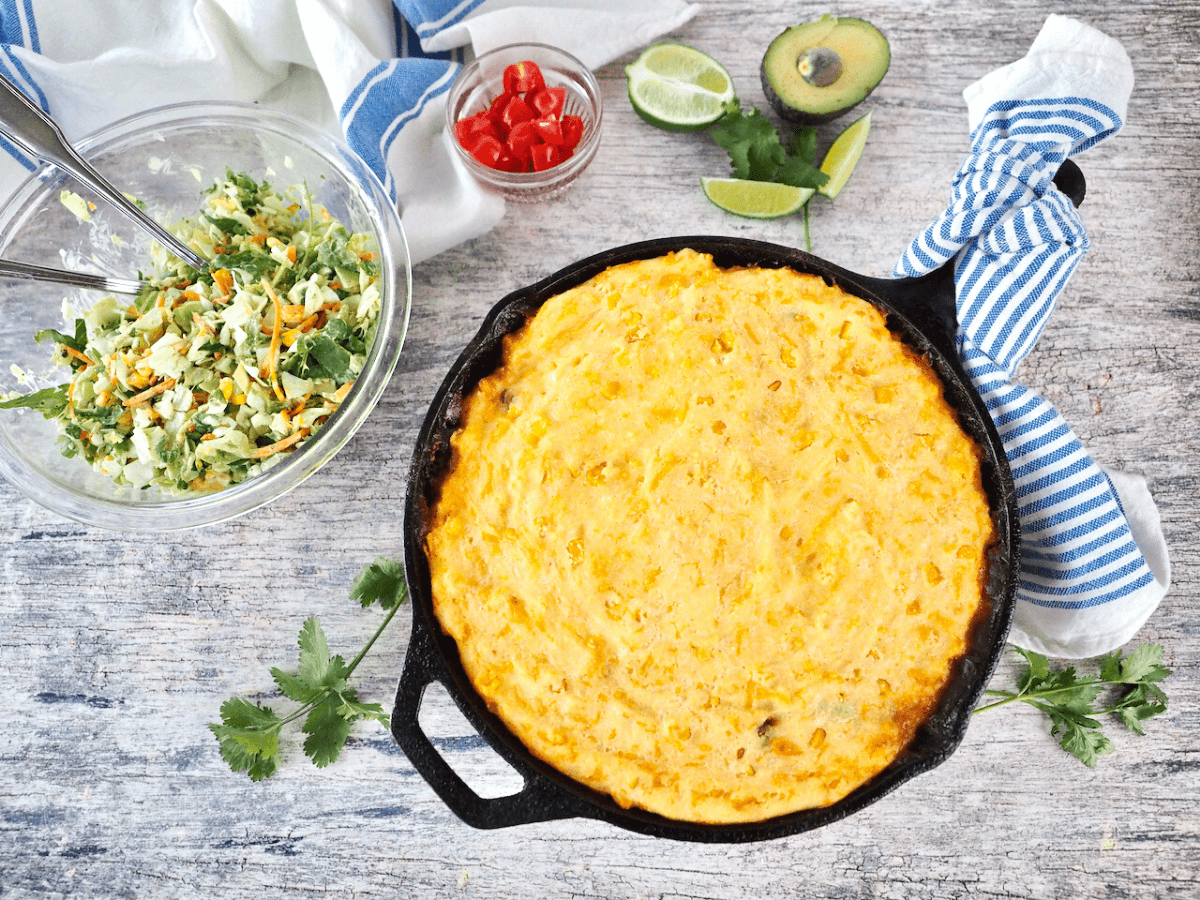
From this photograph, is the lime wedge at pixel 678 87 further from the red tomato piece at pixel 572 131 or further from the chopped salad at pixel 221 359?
the chopped salad at pixel 221 359

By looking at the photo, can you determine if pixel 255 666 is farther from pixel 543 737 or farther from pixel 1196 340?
pixel 1196 340

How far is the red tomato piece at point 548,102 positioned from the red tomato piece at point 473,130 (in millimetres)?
148

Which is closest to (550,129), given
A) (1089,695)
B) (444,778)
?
(444,778)

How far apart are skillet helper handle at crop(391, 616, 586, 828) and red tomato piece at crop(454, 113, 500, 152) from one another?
1525 millimetres

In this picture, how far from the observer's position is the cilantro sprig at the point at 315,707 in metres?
2.48

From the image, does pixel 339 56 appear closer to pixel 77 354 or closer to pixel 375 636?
pixel 77 354

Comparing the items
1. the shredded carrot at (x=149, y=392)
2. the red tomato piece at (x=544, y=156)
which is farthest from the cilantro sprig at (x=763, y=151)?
the shredded carrot at (x=149, y=392)

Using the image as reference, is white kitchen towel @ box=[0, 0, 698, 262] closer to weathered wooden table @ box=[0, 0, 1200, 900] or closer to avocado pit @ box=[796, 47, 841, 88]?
weathered wooden table @ box=[0, 0, 1200, 900]

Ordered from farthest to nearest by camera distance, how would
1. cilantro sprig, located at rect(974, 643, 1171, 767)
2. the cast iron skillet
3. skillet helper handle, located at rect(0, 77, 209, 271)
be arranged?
cilantro sprig, located at rect(974, 643, 1171, 767)
skillet helper handle, located at rect(0, 77, 209, 271)
the cast iron skillet

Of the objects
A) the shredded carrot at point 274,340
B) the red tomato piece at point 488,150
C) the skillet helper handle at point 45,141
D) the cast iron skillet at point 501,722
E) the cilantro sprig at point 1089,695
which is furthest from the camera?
the red tomato piece at point 488,150

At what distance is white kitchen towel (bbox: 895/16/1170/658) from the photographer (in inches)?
88.7

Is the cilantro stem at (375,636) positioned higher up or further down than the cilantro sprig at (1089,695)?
higher up

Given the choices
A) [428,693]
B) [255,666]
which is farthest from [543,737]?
[255,666]

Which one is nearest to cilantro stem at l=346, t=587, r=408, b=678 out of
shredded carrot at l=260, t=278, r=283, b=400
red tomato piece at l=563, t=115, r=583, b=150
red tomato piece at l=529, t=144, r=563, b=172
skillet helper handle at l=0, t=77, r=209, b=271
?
shredded carrot at l=260, t=278, r=283, b=400
